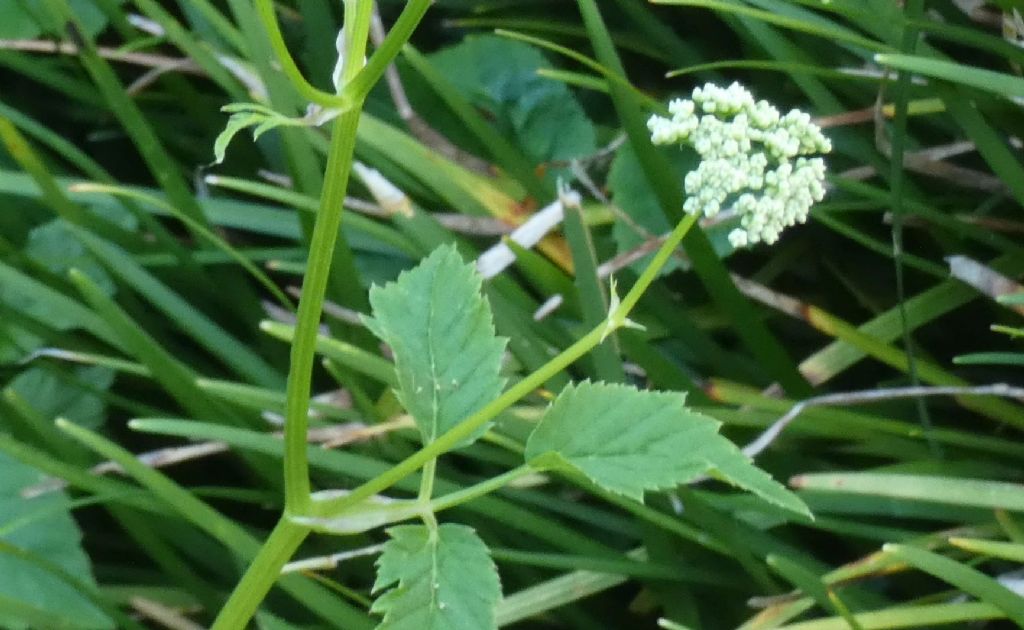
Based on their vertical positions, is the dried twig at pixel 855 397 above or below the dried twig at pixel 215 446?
above

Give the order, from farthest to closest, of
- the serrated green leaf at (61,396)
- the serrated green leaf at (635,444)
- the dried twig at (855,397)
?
the serrated green leaf at (61,396) < the dried twig at (855,397) < the serrated green leaf at (635,444)

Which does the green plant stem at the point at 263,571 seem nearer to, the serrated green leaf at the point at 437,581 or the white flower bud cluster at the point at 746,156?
the serrated green leaf at the point at 437,581

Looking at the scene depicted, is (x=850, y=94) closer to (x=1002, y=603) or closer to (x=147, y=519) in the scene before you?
(x=1002, y=603)

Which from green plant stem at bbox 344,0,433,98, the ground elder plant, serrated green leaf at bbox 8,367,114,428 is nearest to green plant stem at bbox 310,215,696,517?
the ground elder plant

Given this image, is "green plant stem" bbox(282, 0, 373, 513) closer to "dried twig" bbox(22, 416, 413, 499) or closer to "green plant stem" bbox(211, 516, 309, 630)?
"green plant stem" bbox(211, 516, 309, 630)

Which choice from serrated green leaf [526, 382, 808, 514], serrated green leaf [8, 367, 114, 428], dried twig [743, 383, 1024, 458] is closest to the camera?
serrated green leaf [526, 382, 808, 514]

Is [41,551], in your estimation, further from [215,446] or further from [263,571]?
[263,571]

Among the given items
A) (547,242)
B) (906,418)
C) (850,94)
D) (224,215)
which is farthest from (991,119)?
(224,215)

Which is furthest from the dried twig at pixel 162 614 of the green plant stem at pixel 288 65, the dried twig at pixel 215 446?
the green plant stem at pixel 288 65
